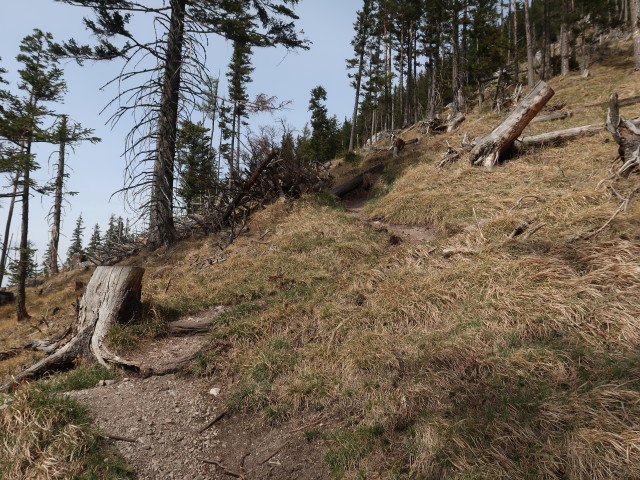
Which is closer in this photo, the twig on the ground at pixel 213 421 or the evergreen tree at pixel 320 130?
the twig on the ground at pixel 213 421

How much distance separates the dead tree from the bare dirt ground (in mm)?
6716

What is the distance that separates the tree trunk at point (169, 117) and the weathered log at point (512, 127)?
9572 millimetres

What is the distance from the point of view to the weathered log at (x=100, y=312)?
483 centimetres

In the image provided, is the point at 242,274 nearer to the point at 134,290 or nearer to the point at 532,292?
the point at 134,290

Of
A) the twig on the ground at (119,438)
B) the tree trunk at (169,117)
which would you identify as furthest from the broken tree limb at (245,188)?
the twig on the ground at (119,438)

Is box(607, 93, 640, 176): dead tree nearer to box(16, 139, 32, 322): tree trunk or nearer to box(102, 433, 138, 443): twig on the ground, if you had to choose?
box(102, 433, 138, 443): twig on the ground

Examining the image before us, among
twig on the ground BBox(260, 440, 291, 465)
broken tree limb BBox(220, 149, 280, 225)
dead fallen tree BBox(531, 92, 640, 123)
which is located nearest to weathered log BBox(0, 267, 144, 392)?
twig on the ground BBox(260, 440, 291, 465)

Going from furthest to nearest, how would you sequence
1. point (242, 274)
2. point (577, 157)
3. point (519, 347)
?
1. point (577, 157)
2. point (242, 274)
3. point (519, 347)

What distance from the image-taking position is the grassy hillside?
2.49 m

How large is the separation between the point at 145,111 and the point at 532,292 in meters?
11.1

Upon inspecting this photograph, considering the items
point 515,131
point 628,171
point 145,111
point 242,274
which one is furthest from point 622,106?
point 145,111

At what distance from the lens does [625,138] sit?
614 centimetres

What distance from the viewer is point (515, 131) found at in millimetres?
9648

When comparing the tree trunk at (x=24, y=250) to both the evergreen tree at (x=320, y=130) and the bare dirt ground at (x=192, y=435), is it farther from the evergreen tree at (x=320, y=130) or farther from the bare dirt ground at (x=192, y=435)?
the evergreen tree at (x=320, y=130)
